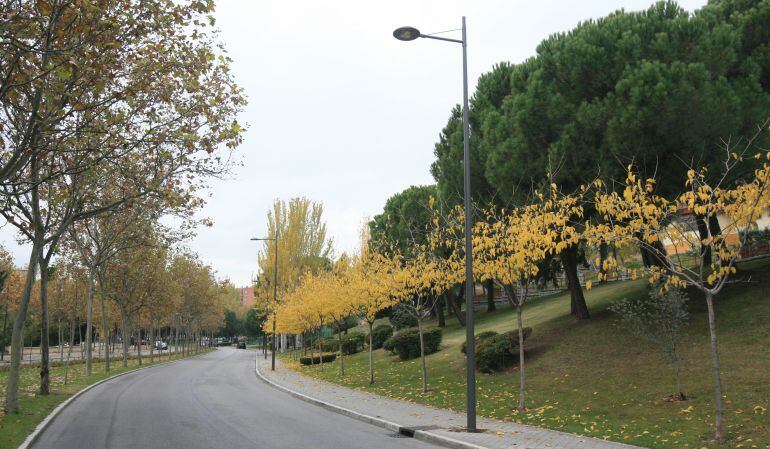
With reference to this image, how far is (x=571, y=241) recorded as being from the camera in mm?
10312

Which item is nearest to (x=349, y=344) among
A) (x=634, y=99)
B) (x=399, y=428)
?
(x=399, y=428)

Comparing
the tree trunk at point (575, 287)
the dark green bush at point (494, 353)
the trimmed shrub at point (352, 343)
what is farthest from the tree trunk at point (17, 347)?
the trimmed shrub at point (352, 343)

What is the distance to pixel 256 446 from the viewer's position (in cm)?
1000

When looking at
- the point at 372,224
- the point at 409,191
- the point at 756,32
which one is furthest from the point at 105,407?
the point at 372,224

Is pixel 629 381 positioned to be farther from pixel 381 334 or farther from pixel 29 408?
pixel 381 334

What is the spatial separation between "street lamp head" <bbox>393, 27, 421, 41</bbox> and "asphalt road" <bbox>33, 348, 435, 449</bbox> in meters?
7.91

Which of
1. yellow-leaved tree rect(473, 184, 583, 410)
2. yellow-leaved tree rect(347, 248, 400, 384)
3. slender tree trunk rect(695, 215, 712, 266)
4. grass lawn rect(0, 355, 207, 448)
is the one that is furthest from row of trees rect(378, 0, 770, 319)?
grass lawn rect(0, 355, 207, 448)

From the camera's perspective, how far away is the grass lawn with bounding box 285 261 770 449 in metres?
10.3

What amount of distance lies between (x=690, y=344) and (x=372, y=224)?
109 feet

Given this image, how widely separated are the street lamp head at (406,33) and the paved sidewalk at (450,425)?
7855 mm

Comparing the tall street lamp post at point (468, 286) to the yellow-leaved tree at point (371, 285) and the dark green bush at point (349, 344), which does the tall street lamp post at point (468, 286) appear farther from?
the dark green bush at point (349, 344)

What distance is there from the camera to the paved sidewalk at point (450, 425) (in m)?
9.58

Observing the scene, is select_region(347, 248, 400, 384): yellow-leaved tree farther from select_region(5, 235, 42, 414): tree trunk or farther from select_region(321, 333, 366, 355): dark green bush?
select_region(321, 333, 366, 355): dark green bush

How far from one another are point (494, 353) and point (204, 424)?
9792 mm
